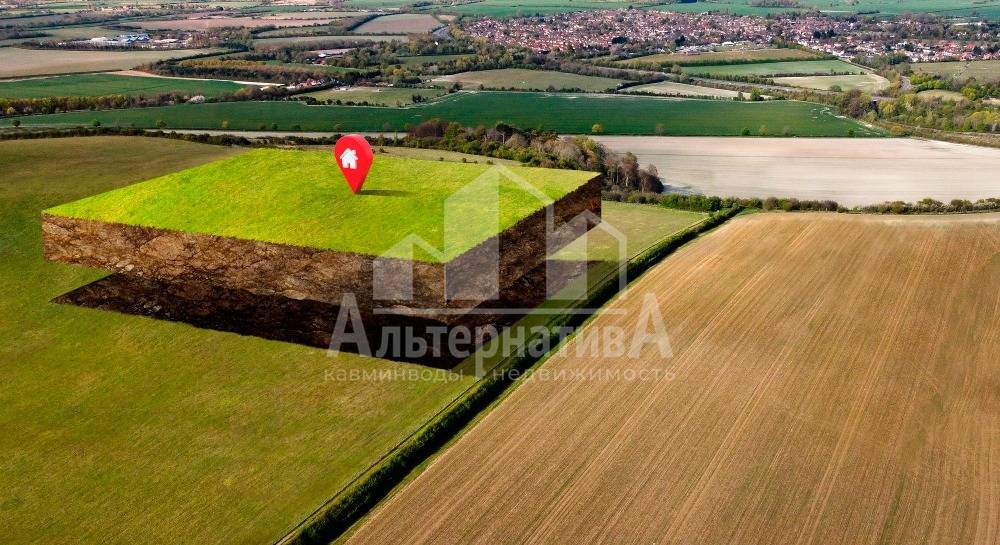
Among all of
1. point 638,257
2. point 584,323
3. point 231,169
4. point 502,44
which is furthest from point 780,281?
point 502,44

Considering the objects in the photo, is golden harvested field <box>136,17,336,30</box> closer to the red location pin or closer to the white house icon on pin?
the white house icon on pin

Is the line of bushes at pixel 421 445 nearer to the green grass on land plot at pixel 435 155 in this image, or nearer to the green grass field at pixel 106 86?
the green grass on land plot at pixel 435 155

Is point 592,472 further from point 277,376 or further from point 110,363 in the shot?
point 110,363

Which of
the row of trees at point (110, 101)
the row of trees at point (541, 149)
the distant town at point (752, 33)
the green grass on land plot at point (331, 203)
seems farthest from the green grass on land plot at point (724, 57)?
the green grass on land plot at point (331, 203)

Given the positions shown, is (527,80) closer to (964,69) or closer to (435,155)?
(435,155)

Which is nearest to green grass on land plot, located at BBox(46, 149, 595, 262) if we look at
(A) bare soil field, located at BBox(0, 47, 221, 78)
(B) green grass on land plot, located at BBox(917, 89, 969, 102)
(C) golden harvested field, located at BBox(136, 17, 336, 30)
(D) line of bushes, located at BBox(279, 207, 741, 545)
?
(D) line of bushes, located at BBox(279, 207, 741, 545)
